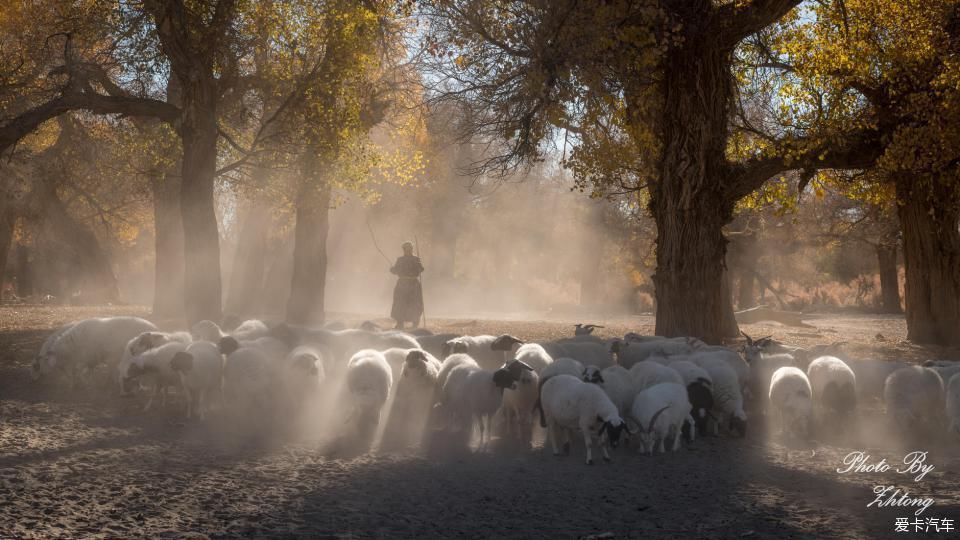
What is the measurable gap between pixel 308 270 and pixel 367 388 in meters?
12.6

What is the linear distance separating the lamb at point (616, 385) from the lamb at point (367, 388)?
2278mm

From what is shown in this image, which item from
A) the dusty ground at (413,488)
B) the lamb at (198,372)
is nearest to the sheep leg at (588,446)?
the dusty ground at (413,488)

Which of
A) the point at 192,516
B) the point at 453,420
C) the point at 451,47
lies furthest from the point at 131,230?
the point at 192,516

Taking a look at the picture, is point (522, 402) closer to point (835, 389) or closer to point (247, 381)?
point (247, 381)

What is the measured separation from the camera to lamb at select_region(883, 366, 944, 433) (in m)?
9.83

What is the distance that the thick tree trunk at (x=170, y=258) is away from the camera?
21.9m

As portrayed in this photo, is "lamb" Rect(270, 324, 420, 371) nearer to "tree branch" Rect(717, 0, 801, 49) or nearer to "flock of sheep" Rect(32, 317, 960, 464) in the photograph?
"flock of sheep" Rect(32, 317, 960, 464)

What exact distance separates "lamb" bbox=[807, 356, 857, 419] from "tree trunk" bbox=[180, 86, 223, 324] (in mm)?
10334

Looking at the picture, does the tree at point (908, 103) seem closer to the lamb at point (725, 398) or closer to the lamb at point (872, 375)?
the lamb at point (872, 375)

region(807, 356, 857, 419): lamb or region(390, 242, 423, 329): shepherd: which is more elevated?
region(390, 242, 423, 329): shepherd

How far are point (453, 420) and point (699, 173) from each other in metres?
7.18

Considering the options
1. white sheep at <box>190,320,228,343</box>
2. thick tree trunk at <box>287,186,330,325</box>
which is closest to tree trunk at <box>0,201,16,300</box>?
thick tree trunk at <box>287,186,330,325</box>

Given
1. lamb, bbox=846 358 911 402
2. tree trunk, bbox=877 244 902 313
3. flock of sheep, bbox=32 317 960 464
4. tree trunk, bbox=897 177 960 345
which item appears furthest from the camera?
tree trunk, bbox=877 244 902 313

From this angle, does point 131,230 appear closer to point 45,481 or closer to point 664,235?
point 664,235
